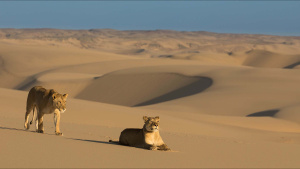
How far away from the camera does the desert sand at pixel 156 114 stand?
7.42 metres

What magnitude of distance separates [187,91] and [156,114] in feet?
55.3

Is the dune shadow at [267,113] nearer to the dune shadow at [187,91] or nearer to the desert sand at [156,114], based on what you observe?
the desert sand at [156,114]

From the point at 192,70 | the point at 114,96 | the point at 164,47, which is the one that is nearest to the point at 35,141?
the point at 114,96

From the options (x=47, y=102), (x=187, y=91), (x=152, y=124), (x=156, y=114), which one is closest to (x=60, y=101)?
(x=47, y=102)

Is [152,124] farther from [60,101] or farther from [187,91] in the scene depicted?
[187,91]

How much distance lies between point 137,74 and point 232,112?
17144 mm

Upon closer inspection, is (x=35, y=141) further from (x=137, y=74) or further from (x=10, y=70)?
(x=10, y=70)

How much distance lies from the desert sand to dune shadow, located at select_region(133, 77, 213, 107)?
4.5 inches

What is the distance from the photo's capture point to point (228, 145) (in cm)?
977

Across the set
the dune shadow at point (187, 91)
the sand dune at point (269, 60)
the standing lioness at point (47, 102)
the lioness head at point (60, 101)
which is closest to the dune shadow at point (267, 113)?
the dune shadow at point (187, 91)

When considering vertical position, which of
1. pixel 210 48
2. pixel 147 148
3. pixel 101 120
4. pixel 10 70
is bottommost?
pixel 147 148

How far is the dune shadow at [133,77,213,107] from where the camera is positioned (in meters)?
36.2

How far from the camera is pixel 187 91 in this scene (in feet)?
122

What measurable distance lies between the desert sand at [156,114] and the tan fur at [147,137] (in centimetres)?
20
